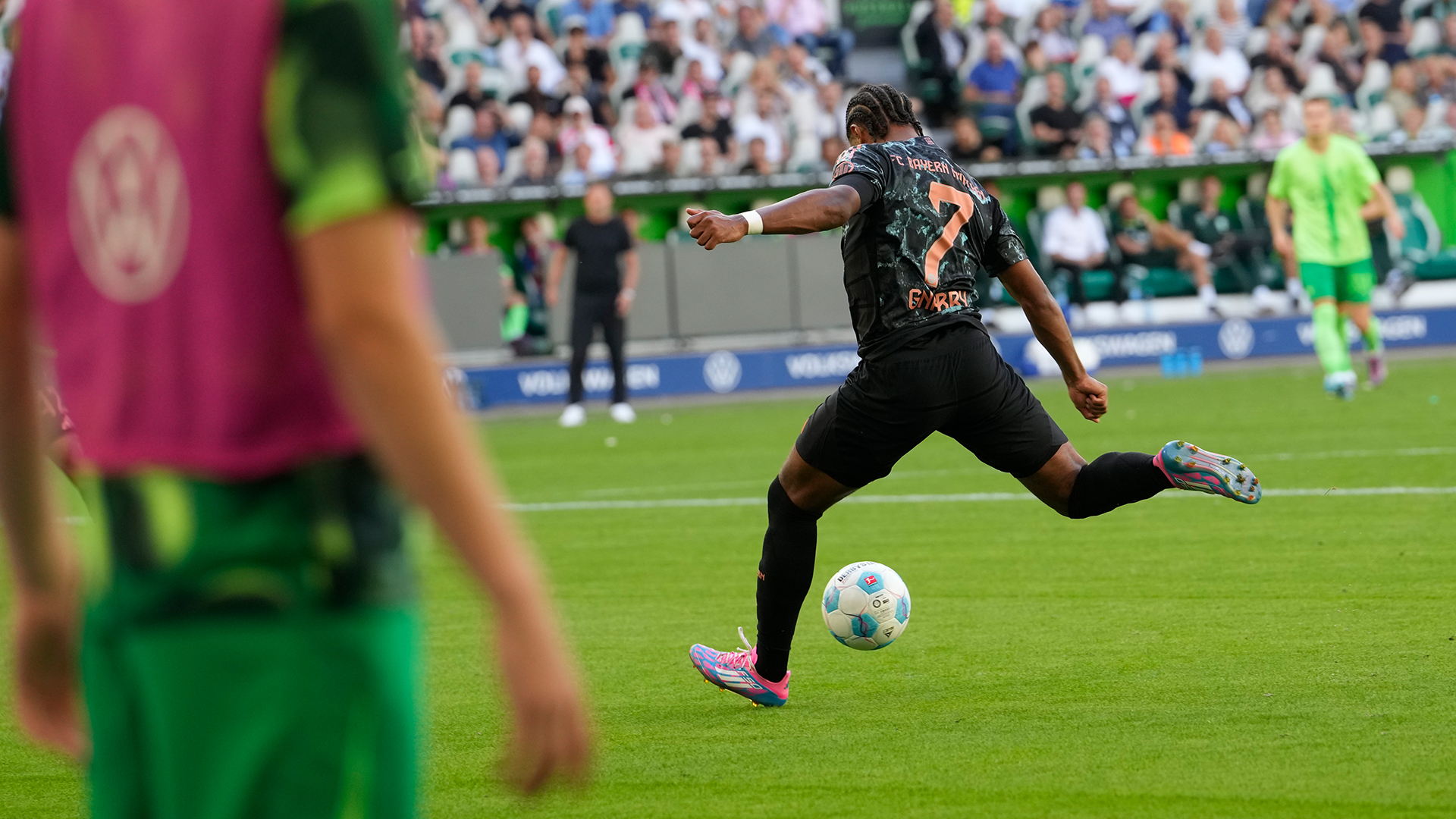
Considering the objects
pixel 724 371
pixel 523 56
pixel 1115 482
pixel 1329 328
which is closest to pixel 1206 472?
pixel 1115 482

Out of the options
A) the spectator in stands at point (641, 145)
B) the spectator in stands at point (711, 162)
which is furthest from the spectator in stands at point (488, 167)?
the spectator in stands at point (711, 162)

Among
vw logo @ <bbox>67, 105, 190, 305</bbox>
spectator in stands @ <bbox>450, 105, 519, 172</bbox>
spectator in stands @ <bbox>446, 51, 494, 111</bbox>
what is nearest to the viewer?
vw logo @ <bbox>67, 105, 190, 305</bbox>

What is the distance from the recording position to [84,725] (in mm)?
2062

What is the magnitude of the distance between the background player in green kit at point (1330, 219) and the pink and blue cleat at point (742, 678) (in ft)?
37.7

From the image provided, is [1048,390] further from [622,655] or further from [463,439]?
[463,439]

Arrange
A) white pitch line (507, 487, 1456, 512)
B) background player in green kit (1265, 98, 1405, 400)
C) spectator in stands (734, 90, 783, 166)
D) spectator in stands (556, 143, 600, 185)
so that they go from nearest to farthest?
white pitch line (507, 487, 1456, 512) < background player in green kit (1265, 98, 1405, 400) < spectator in stands (556, 143, 600, 185) < spectator in stands (734, 90, 783, 166)

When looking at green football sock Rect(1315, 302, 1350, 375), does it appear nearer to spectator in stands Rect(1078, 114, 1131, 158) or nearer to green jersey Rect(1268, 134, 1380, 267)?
green jersey Rect(1268, 134, 1380, 267)

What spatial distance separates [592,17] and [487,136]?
3661mm

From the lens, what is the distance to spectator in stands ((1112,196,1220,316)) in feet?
81.4

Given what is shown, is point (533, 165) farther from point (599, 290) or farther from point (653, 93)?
point (599, 290)

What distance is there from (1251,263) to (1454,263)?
2919 millimetres

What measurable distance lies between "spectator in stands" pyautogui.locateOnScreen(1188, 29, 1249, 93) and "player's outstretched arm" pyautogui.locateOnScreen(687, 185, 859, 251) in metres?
23.1

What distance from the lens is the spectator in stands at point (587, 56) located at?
24906 mm

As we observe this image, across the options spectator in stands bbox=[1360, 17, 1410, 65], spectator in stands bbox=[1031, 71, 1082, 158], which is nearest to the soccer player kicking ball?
spectator in stands bbox=[1031, 71, 1082, 158]
